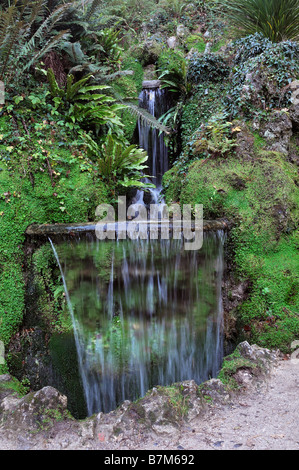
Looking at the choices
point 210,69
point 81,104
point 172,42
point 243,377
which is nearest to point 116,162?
point 81,104

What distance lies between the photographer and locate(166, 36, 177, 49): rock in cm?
967

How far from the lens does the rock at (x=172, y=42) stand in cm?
967

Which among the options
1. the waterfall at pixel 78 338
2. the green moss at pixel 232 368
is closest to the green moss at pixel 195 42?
the waterfall at pixel 78 338

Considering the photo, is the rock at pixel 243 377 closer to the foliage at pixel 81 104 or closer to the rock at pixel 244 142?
the rock at pixel 244 142

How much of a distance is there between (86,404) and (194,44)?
9787 millimetres

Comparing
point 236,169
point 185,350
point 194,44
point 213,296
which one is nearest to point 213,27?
point 194,44

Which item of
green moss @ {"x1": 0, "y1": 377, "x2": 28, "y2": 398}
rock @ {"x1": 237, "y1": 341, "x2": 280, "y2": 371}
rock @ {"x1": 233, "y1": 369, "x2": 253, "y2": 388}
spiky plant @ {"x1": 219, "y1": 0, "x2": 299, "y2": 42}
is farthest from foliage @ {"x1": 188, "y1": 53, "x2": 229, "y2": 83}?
green moss @ {"x1": 0, "y1": 377, "x2": 28, "y2": 398}

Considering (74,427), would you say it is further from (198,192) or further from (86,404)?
(198,192)

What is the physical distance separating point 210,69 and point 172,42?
3455 mm

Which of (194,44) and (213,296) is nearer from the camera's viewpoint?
(213,296)

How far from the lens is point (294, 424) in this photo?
2.73 m

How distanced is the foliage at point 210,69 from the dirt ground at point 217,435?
658 centimetres

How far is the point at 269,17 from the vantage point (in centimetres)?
615

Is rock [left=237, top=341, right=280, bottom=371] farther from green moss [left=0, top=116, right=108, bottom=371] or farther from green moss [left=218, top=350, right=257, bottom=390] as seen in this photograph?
green moss [left=0, top=116, right=108, bottom=371]
